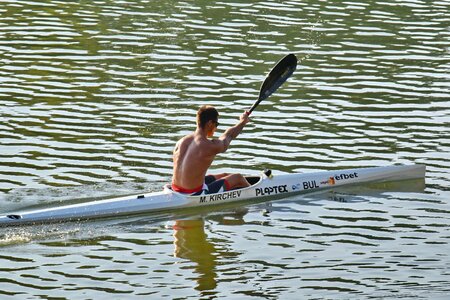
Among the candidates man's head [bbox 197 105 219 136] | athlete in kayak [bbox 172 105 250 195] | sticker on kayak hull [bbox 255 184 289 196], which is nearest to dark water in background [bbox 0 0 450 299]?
sticker on kayak hull [bbox 255 184 289 196]

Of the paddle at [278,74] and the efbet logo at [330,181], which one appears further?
the paddle at [278,74]

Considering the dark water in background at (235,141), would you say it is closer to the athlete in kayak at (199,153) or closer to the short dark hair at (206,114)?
the athlete in kayak at (199,153)

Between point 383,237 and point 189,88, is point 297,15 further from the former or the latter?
point 383,237

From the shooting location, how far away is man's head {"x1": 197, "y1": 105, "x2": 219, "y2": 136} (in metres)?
18.3

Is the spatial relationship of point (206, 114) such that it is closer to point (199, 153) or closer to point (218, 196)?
point (199, 153)

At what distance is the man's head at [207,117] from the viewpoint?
1827 centimetres

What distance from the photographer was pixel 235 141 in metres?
22.0

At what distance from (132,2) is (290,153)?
43.8 ft

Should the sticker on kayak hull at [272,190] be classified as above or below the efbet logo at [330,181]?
below

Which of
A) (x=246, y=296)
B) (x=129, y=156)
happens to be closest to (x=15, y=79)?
(x=129, y=156)

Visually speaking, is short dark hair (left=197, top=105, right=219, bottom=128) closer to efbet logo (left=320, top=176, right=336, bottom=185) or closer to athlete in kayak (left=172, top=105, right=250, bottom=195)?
athlete in kayak (left=172, top=105, right=250, bottom=195)

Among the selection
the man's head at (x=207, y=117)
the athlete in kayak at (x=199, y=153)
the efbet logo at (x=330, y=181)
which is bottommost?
the efbet logo at (x=330, y=181)

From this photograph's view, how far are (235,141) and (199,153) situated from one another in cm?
369

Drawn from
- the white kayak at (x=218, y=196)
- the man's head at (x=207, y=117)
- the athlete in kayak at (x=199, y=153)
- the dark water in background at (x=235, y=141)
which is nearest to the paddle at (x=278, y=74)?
the dark water in background at (x=235, y=141)
